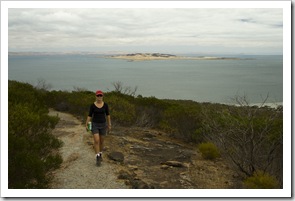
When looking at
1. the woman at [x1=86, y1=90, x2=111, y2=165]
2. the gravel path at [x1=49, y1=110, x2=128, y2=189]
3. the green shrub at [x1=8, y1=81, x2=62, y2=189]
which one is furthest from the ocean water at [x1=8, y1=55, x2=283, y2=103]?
the green shrub at [x1=8, y1=81, x2=62, y2=189]

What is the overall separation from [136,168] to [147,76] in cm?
2662

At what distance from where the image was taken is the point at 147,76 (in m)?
31.9

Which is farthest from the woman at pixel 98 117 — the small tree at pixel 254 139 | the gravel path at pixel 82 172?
the small tree at pixel 254 139

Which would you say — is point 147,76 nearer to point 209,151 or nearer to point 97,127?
point 209,151

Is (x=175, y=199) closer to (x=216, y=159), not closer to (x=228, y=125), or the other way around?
(x=228, y=125)

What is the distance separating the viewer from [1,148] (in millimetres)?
4070

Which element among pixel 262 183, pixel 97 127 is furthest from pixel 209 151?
pixel 97 127

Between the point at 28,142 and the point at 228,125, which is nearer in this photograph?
the point at 28,142

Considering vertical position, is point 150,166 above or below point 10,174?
below

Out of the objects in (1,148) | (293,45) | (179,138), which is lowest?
(179,138)

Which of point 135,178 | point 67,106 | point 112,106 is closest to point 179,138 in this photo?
point 112,106

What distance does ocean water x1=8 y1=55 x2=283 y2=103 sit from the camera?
33.6ft

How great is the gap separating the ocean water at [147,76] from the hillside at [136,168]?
6.34 feet

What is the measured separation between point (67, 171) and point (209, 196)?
2.60 meters
